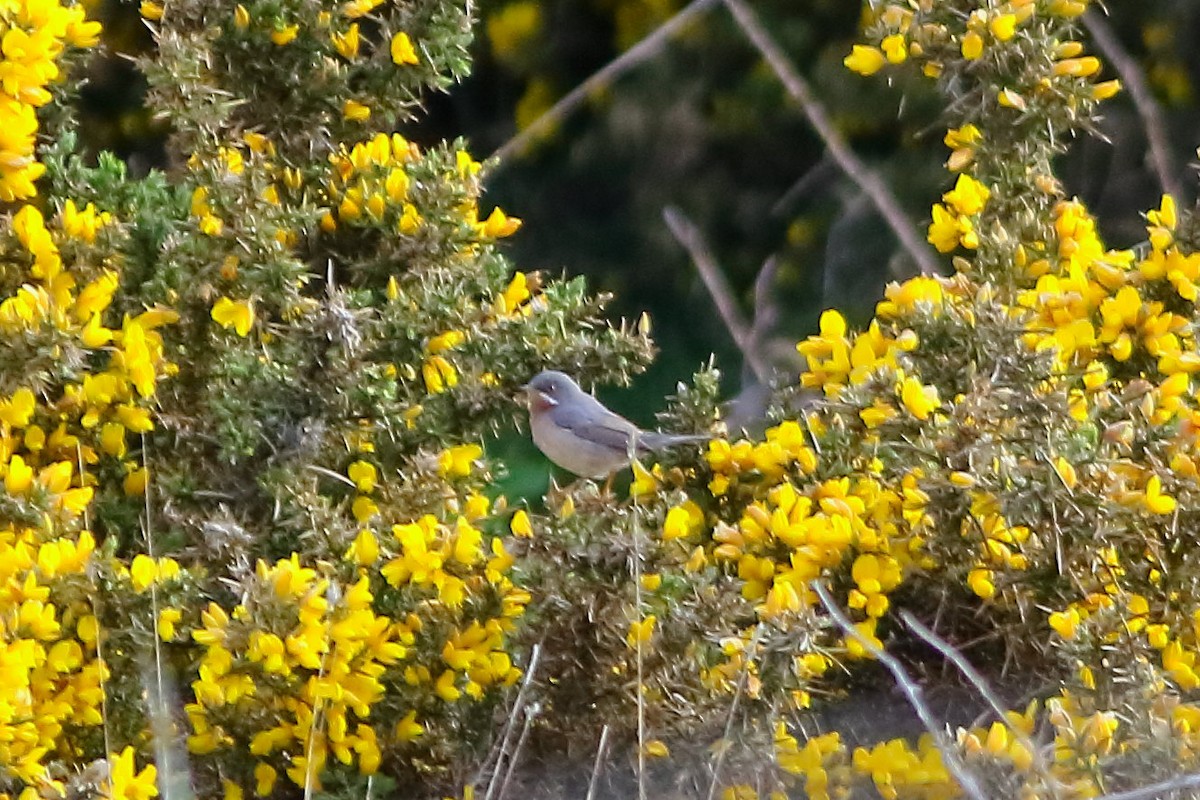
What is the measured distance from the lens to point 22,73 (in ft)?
A: 7.48

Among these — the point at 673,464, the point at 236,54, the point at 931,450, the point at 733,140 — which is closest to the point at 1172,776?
the point at 931,450

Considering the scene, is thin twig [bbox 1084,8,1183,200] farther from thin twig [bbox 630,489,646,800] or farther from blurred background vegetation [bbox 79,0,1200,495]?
thin twig [bbox 630,489,646,800]

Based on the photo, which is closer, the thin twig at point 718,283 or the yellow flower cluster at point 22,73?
the yellow flower cluster at point 22,73

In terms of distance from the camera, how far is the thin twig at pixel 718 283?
4223 millimetres

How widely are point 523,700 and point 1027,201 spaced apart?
4.28 ft

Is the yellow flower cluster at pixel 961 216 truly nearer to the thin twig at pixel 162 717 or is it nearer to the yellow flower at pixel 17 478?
the thin twig at pixel 162 717

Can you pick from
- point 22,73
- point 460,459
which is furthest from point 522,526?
point 22,73

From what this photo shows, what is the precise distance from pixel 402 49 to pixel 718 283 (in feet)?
6.56

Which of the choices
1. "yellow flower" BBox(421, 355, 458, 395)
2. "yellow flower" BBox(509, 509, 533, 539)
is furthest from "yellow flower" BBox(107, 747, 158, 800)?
"yellow flower" BBox(421, 355, 458, 395)

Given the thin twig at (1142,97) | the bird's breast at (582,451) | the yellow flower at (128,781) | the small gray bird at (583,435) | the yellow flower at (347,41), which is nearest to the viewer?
the yellow flower at (128,781)

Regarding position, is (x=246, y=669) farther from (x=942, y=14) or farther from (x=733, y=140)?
(x=733, y=140)

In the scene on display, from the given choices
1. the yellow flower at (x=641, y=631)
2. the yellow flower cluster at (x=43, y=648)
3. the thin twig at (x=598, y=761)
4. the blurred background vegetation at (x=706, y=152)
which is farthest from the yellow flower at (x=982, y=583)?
the blurred background vegetation at (x=706, y=152)

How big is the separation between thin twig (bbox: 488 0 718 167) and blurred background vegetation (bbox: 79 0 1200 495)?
4.3 inches

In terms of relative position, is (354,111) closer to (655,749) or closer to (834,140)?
(655,749)
